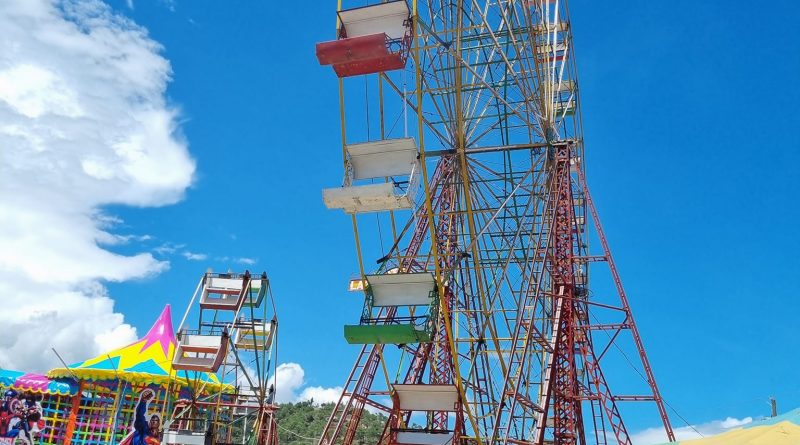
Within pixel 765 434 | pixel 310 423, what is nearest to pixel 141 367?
pixel 765 434

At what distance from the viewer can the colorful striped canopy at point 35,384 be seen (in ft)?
110

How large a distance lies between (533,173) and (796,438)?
1275 cm

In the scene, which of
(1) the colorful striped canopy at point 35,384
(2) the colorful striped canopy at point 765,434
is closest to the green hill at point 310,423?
(1) the colorful striped canopy at point 35,384

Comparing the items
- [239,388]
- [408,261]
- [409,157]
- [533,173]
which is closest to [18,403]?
[239,388]

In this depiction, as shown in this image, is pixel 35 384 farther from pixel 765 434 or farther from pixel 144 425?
pixel 765 434

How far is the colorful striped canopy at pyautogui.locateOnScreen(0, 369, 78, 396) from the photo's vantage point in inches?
1315

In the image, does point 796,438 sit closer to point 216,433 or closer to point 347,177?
point 347,177

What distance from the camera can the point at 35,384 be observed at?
3359 centimetres

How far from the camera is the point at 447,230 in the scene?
27.4 meters

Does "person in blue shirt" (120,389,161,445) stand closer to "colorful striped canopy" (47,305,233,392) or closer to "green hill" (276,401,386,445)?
"colorful striped canopy" (47,305,233,392)

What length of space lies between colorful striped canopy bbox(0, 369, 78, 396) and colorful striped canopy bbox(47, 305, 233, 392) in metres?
0.43

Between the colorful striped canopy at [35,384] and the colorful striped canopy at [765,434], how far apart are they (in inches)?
1050

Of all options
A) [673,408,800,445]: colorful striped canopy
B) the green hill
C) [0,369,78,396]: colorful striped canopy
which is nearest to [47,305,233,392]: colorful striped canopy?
[0,369,78,396]: colorful striped canopy

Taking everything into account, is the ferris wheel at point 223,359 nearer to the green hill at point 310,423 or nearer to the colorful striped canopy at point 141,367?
the colorful striped canopy at point 141,367
